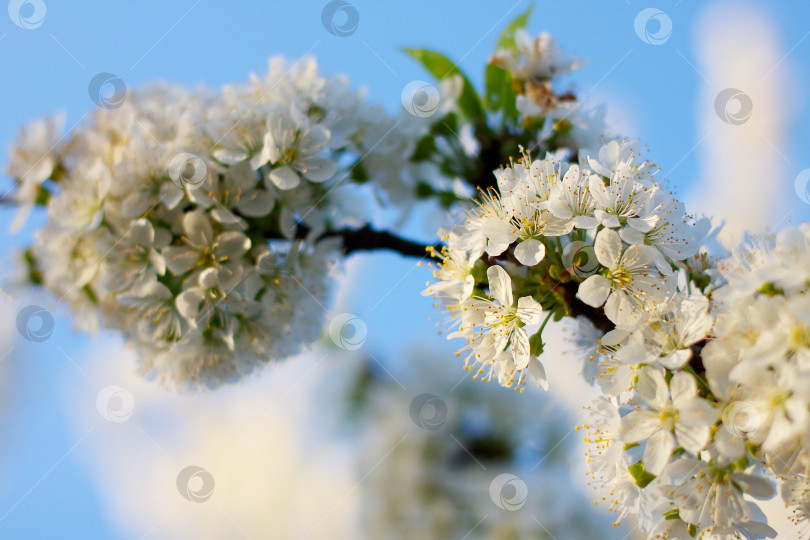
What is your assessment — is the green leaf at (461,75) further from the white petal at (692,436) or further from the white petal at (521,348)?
the white petal at (692,436)

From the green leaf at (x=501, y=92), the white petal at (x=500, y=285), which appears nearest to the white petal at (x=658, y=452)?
the white petal at (x=500, y=285)

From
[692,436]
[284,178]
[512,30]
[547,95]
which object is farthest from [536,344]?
[512,30]

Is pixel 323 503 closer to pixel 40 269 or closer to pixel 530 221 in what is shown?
pixel 40 269

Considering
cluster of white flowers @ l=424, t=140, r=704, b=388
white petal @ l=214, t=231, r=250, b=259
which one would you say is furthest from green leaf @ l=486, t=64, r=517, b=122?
white petal @ l=214, t=231, r=250, b=259

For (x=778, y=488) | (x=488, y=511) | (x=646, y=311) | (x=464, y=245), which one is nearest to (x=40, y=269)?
(x=464, y=245)

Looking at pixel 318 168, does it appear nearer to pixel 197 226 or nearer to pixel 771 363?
pixel 197 226

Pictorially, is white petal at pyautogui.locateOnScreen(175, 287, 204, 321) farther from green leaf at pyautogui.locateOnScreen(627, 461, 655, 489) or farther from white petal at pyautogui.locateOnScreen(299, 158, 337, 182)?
green leaf at pyautogui.locateOnScreen(627, 461, 655, 489)
